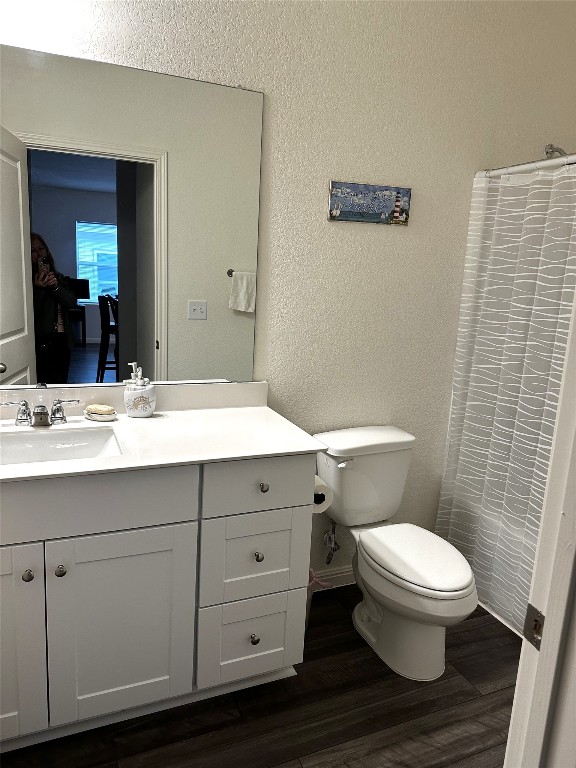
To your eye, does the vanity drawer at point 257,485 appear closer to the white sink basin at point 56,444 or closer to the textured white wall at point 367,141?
the white sink basin at point 56,444

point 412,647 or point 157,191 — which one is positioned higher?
point 157,191

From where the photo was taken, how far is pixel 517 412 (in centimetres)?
220

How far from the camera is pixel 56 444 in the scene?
172 centimetres

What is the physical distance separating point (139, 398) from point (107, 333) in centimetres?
26

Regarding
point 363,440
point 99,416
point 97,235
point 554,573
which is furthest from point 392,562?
point 97,235

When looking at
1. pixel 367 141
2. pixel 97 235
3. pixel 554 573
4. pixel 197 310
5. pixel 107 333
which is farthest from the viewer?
pixel 367 141

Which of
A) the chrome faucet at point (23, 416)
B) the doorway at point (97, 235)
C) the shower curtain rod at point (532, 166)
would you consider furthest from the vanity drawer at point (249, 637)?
the shower curtain rod at point (532, 166)

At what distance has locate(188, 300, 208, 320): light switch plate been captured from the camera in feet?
6.65

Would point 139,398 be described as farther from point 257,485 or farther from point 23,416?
point 257,485

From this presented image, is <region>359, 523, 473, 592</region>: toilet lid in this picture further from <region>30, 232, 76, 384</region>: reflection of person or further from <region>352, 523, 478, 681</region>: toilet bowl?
<region>30, 232, 76, 384</region>: reflection of person

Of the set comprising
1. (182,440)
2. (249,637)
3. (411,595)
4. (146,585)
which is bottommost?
(249,637)

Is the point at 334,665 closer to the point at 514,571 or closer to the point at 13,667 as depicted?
the point at 514,571

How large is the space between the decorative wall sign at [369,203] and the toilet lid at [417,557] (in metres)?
1.22

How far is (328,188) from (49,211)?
100 cm
